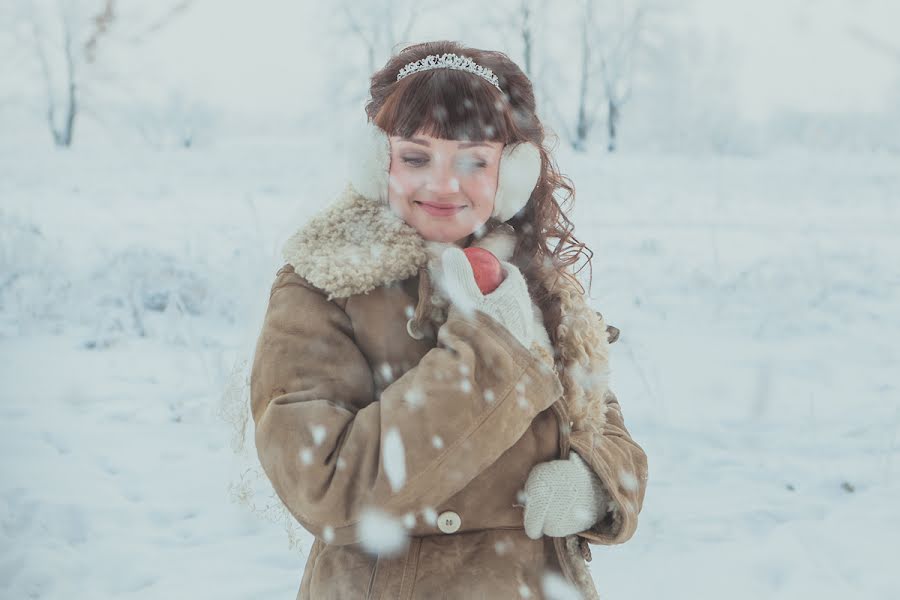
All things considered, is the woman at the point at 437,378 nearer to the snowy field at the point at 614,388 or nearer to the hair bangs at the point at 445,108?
the hair bangs at the point at 445,108

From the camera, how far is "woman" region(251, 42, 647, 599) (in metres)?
1.50

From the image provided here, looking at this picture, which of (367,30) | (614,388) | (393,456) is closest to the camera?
(393,456)

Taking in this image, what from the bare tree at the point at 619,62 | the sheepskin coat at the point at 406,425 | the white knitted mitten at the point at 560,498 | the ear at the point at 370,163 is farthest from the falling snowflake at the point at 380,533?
the bare tree at the point at 619,62

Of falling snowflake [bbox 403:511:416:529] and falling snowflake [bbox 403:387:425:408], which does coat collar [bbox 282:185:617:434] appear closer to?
falling snowflake [bbox 403:387:425:408]

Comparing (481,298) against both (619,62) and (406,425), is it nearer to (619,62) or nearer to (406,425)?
(406,425)

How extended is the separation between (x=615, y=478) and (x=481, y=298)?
1.80 ft

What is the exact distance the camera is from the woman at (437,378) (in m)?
1.50

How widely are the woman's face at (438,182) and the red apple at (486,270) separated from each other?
152 mm

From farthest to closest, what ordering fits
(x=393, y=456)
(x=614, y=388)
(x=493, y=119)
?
(x=614, y=388)
(x=493, y=119)
(x=393, y=456)

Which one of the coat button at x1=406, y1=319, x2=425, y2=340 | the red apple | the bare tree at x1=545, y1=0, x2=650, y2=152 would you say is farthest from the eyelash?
the bare tree at x1=545, y1=0, x2=650, y2=152

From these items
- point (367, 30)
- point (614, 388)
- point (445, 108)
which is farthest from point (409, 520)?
point (367, 30)

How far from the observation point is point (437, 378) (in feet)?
4.92

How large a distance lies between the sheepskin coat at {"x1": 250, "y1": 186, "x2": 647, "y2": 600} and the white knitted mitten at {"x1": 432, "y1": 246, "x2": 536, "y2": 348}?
3cm

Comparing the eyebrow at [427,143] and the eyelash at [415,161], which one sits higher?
the eyebrow at [427,143]
